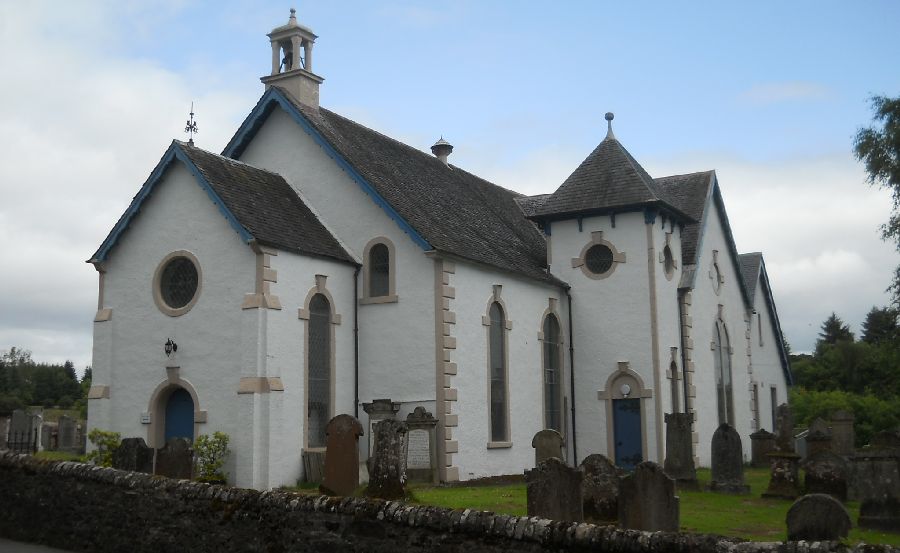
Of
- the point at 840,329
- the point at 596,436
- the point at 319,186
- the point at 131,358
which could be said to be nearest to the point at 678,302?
the point at 596,436

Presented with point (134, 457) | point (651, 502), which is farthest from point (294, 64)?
point (651, 502)

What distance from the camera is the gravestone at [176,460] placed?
1814 cm

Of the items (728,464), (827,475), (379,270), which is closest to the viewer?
(827,475)

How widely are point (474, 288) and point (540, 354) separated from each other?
3.90m

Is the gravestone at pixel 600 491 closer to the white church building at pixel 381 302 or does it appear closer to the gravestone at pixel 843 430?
the white church building at pixel 381 302

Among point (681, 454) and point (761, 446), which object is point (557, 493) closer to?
point (681, 454)

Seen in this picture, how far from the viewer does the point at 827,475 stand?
18.6 meters

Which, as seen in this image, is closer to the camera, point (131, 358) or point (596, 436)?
point (131, 358)

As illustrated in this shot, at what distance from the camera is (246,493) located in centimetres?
1318

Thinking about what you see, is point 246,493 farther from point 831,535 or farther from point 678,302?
point 678,302

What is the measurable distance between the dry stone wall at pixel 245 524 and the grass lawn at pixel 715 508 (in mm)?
4027

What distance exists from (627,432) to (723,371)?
6.85 m

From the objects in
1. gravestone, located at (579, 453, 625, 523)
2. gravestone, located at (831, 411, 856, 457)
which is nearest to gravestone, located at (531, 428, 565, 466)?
gravestone, located at (579, 453, 625, 523)

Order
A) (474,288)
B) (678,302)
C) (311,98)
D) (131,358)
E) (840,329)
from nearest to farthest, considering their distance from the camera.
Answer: (131,358) < (474,288) < (311,98) < (678,302) < (840,329)
